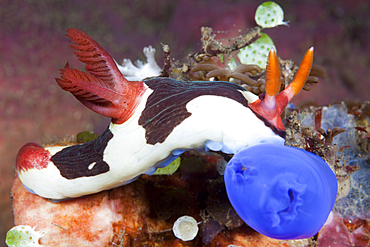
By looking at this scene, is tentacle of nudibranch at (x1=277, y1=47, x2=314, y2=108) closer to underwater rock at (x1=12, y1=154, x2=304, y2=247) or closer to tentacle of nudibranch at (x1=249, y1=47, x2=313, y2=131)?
tentacle of nudibranch at (x1=249, y1=47, x2=313, y2=131)

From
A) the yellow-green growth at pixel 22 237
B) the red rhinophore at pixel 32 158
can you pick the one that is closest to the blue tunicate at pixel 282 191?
the red rhinophore at pixel 32 158

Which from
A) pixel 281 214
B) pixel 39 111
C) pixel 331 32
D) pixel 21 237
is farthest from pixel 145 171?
pixel 331 32

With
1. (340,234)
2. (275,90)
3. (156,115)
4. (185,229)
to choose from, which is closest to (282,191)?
(275,90)

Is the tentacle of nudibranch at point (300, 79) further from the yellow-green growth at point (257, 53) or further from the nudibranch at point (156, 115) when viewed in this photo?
the yellow-green growth at point (257, 53)

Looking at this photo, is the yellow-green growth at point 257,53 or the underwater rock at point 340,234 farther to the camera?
the yellow-green growth at point 257,53

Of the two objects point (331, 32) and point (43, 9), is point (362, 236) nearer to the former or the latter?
point (331, 32)

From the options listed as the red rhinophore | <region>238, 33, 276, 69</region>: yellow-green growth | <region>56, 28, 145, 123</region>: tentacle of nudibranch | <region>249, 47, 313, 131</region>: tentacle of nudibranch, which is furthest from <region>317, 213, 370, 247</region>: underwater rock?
the red rhinophore
